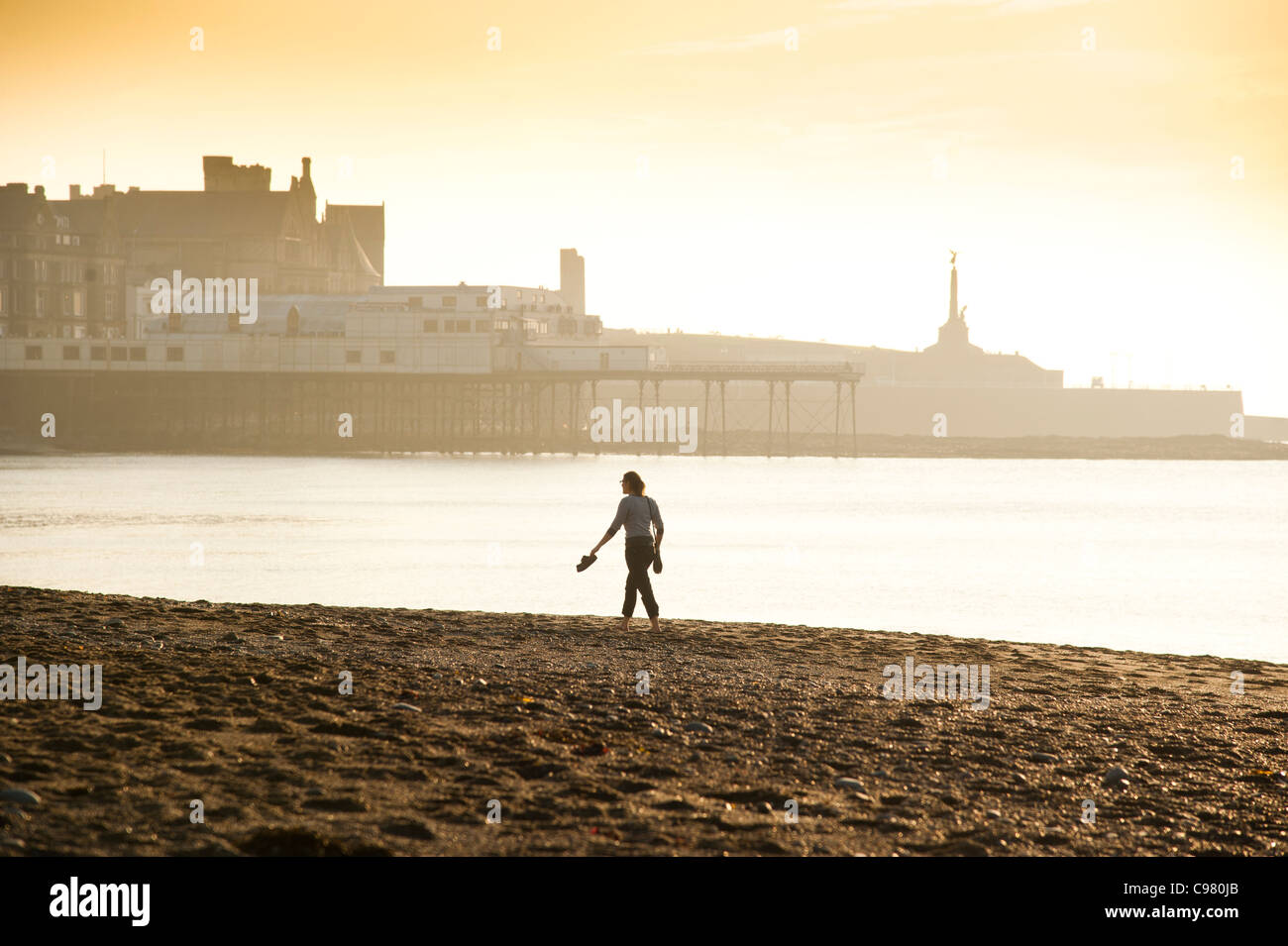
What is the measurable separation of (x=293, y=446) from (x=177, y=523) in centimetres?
5856

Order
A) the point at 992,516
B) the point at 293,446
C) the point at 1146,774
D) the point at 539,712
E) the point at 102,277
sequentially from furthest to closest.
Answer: the point at 102,277 → the point at 293,446 → the point at 992,516 → the point at 539,712 → the point at 1146,774

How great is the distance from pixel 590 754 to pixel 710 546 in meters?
32.2

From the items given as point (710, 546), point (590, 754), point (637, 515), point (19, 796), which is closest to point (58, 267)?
point (710, 546)

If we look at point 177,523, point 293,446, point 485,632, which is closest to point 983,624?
point 485,632

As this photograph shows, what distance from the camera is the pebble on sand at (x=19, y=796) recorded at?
8180 millimetres

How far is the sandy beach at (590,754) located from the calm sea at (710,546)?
11076 mm

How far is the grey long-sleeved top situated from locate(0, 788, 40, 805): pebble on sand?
7.99 m

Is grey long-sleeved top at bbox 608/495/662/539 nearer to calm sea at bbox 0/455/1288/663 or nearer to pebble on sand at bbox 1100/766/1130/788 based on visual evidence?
pebble on sand at bbox 1100/766/1130/788

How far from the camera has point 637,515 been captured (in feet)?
51.4

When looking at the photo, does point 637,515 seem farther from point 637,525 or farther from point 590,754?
point 590,754

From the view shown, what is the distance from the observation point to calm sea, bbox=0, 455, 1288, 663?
28.2 meters

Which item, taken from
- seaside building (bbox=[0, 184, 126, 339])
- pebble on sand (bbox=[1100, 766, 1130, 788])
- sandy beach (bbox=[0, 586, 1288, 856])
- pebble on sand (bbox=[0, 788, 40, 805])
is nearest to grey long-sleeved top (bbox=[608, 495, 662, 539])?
sandy beach (bbox=[0, 586, 1288, 856])

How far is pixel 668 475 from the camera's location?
277 feet
